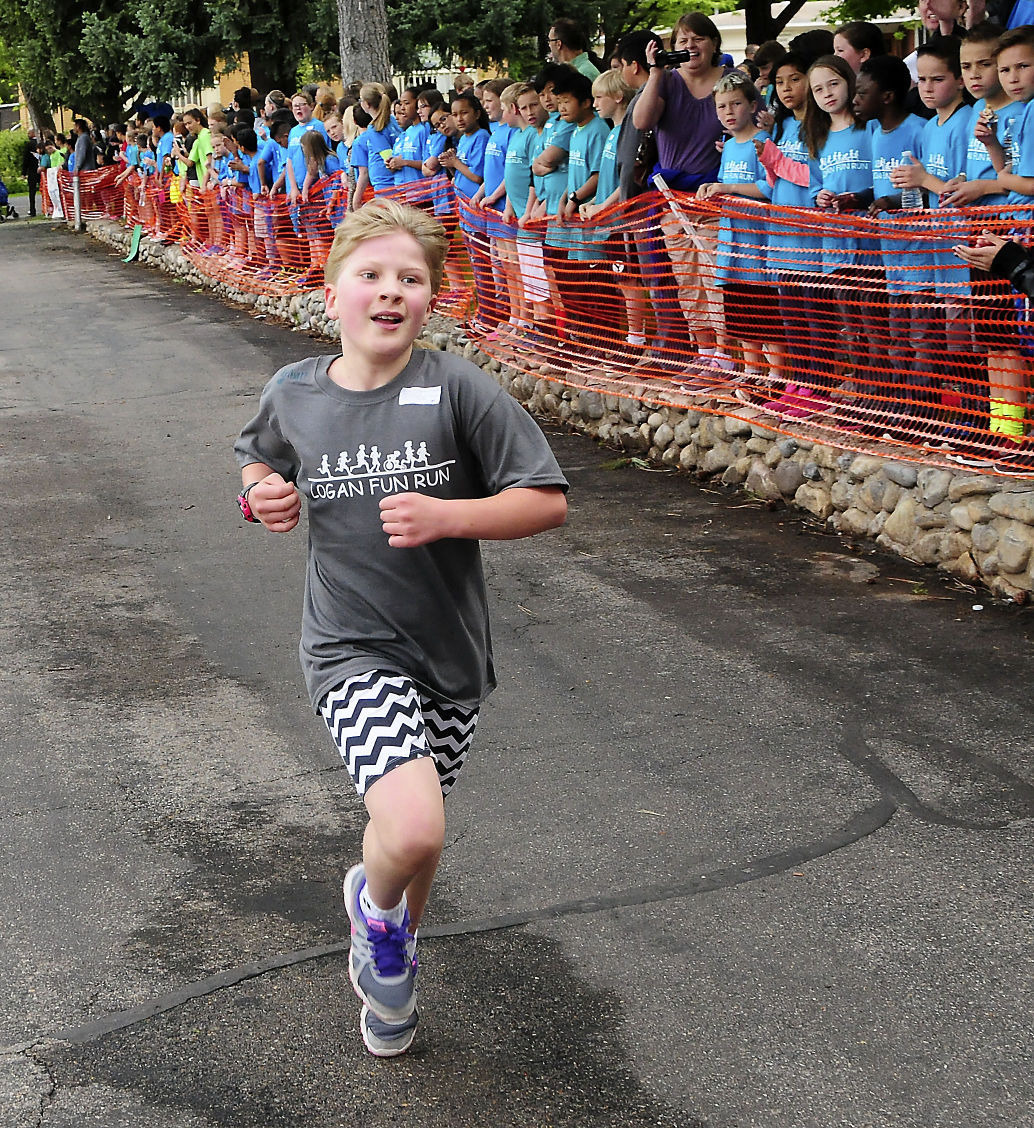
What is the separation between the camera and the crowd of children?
272 inches

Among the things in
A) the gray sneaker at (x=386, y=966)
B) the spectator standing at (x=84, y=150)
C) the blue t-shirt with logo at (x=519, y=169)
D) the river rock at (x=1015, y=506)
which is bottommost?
the gray sneaker at (x=386, y=966)

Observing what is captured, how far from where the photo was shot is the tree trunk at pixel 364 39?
62.7 ft

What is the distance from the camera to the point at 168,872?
4.41m

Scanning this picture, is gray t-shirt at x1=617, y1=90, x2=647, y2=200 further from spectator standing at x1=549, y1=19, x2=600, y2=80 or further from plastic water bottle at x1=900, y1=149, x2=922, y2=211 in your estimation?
plastic water bottle at x1=900, y1=149, x2=922, y2=211

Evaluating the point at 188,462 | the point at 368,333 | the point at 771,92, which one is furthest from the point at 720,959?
the point at 188,462

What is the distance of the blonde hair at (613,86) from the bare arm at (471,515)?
7271mm

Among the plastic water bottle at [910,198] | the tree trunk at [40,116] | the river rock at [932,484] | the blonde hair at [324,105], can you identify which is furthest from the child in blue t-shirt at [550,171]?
the tree trunk at [40,116]

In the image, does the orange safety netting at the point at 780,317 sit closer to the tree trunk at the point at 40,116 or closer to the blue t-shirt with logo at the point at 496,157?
the blue t-shirt with logo at the point at 496,157

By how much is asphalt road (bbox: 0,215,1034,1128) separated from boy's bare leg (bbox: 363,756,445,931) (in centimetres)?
51

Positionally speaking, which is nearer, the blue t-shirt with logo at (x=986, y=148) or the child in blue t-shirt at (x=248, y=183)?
the blue t-shirt with logo at (x=986, y=148)

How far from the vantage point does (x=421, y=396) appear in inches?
129

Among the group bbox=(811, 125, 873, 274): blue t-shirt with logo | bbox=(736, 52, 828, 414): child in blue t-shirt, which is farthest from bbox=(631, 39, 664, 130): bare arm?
bbox=(811, 125, 873, 274): blue t-shirt with logo

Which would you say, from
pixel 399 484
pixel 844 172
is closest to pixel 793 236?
pixel 844 172

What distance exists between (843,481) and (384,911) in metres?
4.90
